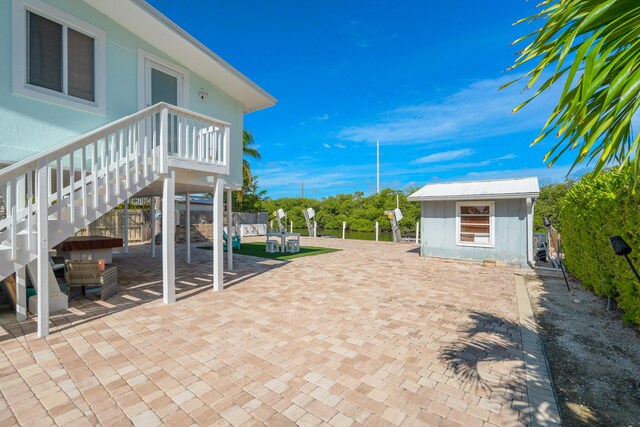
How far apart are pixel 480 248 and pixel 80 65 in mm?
11503

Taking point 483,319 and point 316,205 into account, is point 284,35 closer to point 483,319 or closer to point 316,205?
point 483,319

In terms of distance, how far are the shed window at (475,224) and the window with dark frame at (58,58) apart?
10.7 metres

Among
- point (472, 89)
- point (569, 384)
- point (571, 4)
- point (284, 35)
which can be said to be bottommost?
point (569, 384)

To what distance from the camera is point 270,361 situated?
3223 millimetres

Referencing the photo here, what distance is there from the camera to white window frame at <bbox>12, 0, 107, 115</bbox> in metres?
4.25

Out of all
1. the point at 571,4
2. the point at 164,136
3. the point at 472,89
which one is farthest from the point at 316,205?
the point at 571,4

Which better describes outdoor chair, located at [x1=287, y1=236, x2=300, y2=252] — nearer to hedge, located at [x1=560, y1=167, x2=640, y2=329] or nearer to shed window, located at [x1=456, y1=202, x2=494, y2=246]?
shed window, located at [x1=456, y1=202, x2=494, y2=246]

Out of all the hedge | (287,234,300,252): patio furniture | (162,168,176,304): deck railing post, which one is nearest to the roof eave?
the hedge

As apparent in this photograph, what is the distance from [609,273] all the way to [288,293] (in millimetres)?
5772

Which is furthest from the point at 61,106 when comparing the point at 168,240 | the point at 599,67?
the point at 599,67

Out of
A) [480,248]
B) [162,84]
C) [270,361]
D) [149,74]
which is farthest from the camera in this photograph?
[480,248]

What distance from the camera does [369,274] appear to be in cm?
809

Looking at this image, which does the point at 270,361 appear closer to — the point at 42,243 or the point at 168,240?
the point at 168,240

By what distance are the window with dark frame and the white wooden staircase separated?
106 cm
